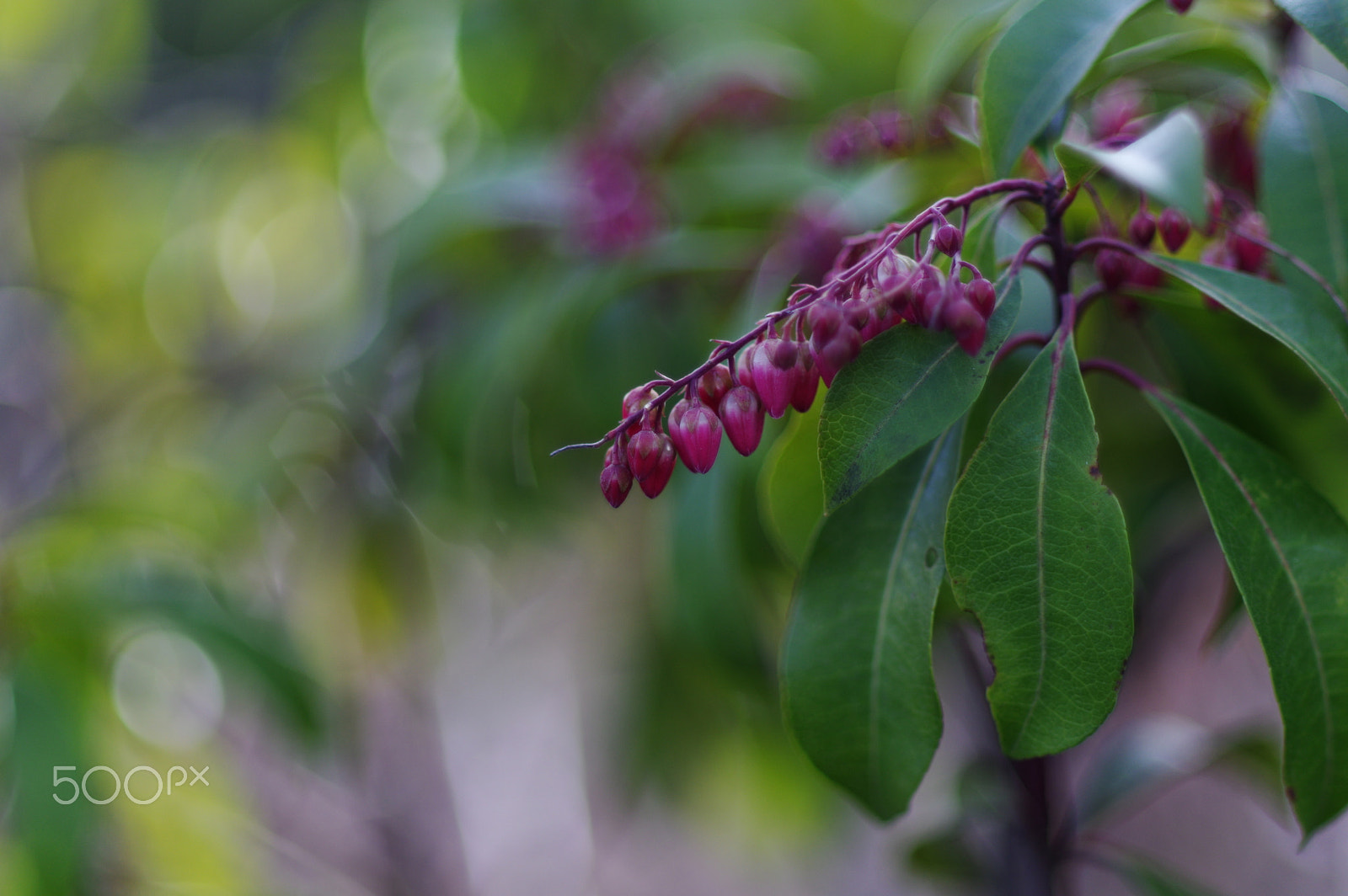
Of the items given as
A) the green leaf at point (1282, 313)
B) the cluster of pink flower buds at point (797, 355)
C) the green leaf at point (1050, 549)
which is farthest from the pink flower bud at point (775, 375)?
the green leaf at point (1282, 313)

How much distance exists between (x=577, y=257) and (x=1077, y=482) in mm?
729

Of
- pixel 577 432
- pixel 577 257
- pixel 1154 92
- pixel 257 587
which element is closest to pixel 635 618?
pixel 577 432

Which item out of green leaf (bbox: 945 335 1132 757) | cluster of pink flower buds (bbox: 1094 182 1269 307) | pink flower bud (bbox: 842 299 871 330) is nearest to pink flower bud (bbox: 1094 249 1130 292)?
cluster of pink flower buds (bbox: 1094 182 1269 307)

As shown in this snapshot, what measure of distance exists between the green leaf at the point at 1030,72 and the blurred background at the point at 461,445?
16 centimetres

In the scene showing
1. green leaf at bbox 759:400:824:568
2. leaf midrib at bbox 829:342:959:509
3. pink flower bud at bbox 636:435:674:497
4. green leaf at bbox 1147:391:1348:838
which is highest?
pink flower bud at bbox 636:435:674:497

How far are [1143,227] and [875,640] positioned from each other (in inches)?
12.0

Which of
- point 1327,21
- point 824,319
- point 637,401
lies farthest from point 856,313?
point 1327,21

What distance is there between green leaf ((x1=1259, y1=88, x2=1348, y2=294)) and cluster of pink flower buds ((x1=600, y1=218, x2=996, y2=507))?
0.27 meters

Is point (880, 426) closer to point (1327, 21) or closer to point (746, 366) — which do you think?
point (746, 366)

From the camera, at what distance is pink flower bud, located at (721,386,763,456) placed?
48 centimetres

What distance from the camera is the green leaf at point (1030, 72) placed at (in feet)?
1.83

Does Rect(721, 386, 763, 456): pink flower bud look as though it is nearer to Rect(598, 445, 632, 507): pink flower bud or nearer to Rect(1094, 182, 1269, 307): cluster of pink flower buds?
Rect(598, 445, 632, 507): pink flower bud

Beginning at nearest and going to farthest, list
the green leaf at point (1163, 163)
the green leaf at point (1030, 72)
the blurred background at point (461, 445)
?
1. the green leaf at point (1163, 163)
2. the green leaf at point (1030, 72)
3. the blurred background at point (461, 445)

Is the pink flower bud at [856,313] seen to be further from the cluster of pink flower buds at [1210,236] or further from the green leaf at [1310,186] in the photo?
the green leaf at [1310,186]
